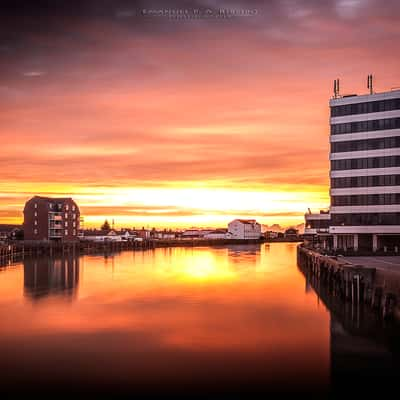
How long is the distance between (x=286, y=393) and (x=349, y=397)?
7.63 feet

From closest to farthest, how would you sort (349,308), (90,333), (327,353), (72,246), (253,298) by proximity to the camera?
(327,353) < (90,333) < (349,308) < (253,298) < (72,246)

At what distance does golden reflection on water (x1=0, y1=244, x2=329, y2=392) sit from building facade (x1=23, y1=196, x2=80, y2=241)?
6710 cm

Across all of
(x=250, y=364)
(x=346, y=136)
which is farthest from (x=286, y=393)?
(x=346, y=136)

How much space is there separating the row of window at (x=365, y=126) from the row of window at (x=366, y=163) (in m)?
3.88

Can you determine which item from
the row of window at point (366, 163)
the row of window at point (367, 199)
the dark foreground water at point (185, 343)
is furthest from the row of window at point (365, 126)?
the dark foreground water at point (185, 343)

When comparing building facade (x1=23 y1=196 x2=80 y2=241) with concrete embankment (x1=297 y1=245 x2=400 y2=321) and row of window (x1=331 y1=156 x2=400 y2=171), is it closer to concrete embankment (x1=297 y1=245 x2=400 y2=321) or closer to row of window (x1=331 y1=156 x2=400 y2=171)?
row of window (x1=331 y1=156 x2=400 y2=171)

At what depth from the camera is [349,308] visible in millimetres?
37375

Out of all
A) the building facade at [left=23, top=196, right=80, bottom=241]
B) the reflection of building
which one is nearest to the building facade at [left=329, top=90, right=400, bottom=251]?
the reflection of building

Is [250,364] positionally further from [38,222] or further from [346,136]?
[38,222]

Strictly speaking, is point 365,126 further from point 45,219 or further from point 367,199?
point 45,219

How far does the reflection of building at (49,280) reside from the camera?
51369 mm

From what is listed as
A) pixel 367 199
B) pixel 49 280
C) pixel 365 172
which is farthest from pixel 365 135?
pixel 49 280

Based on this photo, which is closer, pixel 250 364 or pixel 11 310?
pixel 250 364

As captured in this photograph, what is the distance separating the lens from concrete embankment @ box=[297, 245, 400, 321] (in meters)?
31.2
